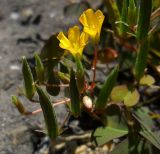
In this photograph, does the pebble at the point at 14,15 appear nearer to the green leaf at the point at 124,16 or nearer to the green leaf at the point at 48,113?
the green leaf at the point at 124,16

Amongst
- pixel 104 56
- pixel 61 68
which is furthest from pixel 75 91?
pixel 104 56

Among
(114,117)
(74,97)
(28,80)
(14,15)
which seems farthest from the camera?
(14,15)

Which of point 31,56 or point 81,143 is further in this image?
point 31,56

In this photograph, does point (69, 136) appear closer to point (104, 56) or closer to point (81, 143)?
point (81, 143)

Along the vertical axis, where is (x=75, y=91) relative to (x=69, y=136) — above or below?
above

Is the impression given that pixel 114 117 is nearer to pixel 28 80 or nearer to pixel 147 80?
pixel 147 80

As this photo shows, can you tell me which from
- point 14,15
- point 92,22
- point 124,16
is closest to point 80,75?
point 92,22

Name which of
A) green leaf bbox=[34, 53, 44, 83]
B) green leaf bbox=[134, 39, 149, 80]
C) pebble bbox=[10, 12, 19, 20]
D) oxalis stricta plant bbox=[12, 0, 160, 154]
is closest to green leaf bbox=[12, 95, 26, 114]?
oxalis stricta plant bbox=[12, 0, 160, 154]
